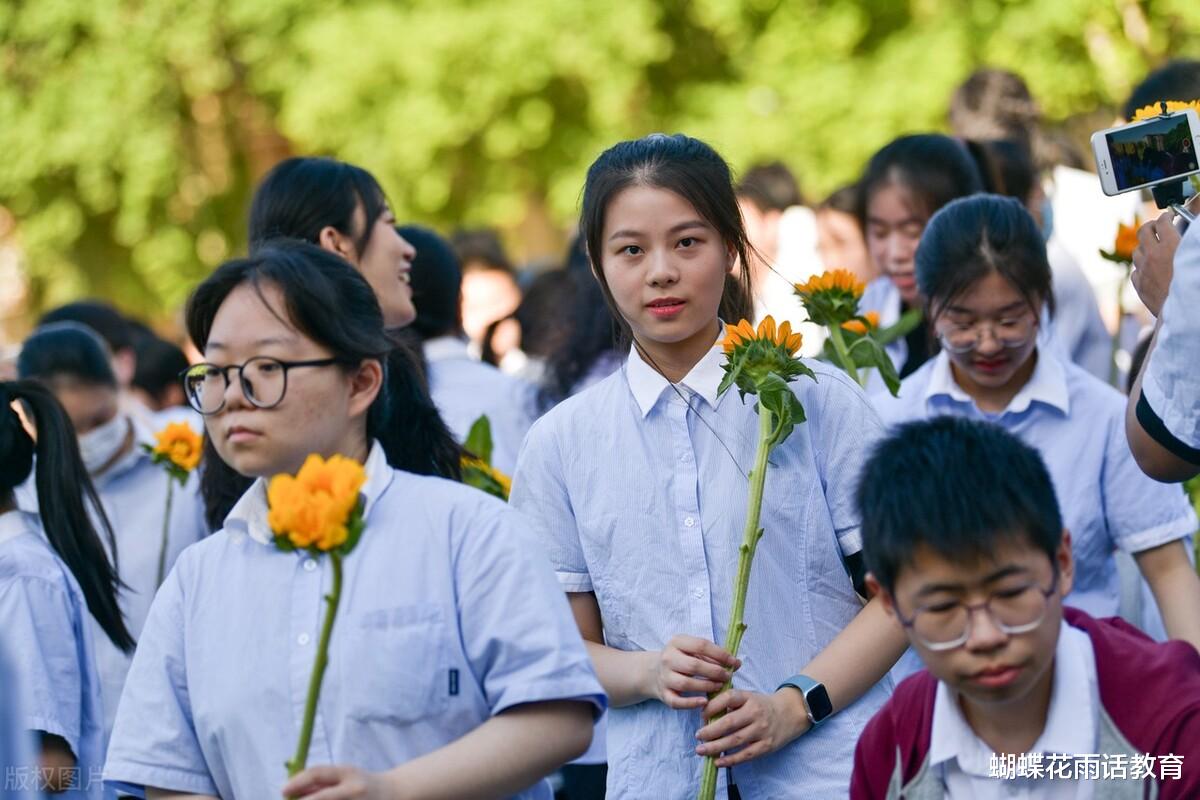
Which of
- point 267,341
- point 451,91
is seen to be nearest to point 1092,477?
point 267,341

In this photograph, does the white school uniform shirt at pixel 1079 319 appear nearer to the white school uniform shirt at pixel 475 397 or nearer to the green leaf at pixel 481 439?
the white school uniform shirt at pixel 475 397

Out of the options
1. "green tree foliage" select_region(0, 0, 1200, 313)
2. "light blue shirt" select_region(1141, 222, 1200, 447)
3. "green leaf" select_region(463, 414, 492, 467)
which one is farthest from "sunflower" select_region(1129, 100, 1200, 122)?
"green tree foliage" select_region(0, 0, 1200, 313)

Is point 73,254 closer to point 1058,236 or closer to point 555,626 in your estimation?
point 1058,236

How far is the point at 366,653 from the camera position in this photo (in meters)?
2.68

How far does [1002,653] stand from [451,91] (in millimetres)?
13431

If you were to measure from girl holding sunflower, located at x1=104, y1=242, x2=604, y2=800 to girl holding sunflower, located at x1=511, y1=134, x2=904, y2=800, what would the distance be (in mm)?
421

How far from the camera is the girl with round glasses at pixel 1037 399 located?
3.90 m

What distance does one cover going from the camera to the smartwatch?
3.09m

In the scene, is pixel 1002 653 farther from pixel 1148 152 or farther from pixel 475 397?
pixel 475 397

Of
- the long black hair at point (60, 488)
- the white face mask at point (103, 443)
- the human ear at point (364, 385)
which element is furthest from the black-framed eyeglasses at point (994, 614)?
the white face mask at point (103, 443)

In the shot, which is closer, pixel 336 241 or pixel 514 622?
pixel 514 622

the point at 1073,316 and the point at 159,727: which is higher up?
the point at 1073,316

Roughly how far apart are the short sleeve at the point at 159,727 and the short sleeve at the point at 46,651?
70 centimetres

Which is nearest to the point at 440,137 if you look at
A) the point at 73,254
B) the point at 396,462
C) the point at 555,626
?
the point at 73,254
